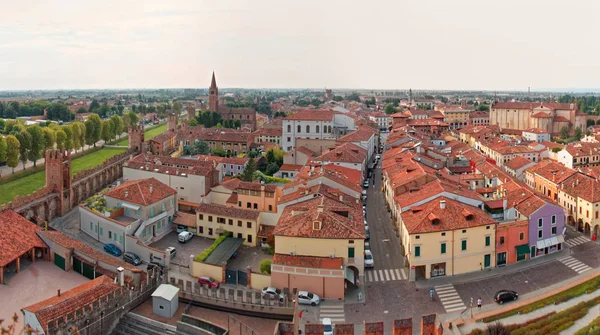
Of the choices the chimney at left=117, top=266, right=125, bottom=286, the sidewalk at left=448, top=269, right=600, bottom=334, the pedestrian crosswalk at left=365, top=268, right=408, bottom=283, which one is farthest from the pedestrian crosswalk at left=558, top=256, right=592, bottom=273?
the chimney at left=117, top=266, right=125, bottom=286

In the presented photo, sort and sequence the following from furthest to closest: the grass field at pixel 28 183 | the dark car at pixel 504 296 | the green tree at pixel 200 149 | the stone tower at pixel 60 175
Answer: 1. the green tree at pixel 200 149
2. the grass field at pixel 28 183
3. the stone tower at pixel 60 175
4. the dark car at pixel 504 296

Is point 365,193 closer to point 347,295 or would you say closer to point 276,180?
point 276,180

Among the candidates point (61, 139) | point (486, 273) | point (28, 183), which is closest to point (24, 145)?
point (61, 139)

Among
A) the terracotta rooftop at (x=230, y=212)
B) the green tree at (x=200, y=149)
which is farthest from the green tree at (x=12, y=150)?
the terracotta rooftop at (x=230, y=212)

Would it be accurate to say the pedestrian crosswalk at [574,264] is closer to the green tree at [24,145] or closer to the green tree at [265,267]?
the green tree at [265,267]

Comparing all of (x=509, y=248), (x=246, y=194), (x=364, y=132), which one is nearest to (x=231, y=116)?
(x=364, y=132)

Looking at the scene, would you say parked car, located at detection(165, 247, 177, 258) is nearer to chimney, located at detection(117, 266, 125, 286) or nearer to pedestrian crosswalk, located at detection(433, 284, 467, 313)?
chimney, located at detection(117, 266, 125, 286)

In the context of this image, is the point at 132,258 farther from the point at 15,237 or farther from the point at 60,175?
the point at 60,175
